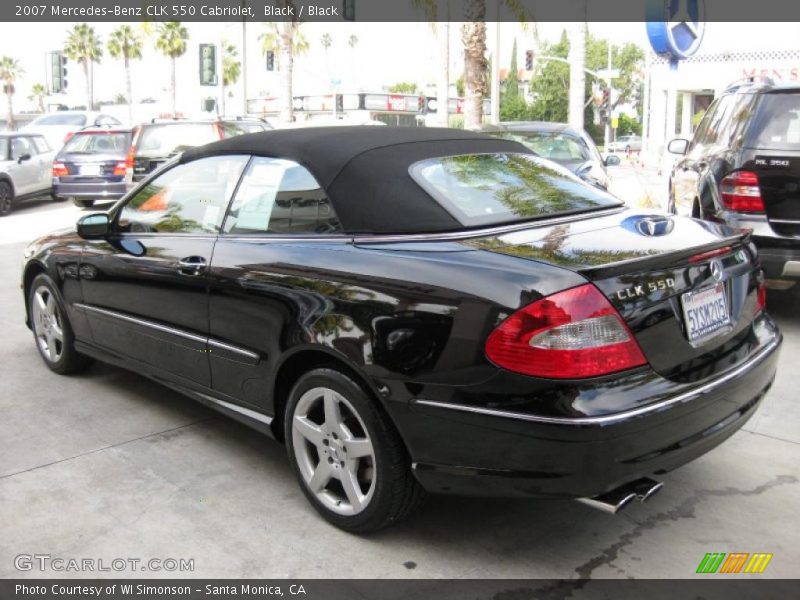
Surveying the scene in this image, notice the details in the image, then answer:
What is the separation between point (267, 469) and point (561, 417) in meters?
1.86

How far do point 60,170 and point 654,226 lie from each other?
16.1 meters

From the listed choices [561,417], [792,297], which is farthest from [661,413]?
[792,297]

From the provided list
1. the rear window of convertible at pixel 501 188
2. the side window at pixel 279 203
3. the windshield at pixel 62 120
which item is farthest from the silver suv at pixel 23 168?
the rear window of convertible at pixel 501 188

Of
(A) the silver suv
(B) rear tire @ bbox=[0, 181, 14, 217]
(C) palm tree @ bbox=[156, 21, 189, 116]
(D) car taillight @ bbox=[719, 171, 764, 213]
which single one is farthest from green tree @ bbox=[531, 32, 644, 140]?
(D) car taillight @ bbox=[719, 171, 764, 213]

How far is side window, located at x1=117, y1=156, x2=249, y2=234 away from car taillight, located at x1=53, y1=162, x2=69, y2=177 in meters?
13.6

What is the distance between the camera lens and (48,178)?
18656 millimetres

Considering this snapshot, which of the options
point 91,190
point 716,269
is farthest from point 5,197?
point 716,269

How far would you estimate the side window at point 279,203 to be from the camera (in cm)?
363

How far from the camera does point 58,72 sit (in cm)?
3681

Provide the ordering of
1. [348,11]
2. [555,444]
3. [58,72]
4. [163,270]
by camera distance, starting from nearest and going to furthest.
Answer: [555,444] → [163,270] → [348,11] → [58,72]

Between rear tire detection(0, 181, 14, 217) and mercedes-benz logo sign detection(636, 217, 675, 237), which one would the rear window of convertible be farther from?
rear tire detection(0, 181, 14, 217)

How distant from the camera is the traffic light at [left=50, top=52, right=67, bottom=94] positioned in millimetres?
36844

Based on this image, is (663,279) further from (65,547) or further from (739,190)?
(739,190)

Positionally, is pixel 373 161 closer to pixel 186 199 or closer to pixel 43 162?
pixel 186 199
